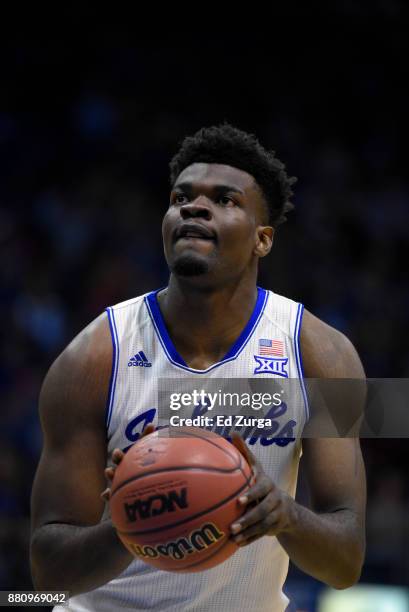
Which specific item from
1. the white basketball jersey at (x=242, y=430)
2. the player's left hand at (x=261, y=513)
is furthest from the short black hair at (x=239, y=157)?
the player's left hand at (x=261, y=513)

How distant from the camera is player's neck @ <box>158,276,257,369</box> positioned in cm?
420

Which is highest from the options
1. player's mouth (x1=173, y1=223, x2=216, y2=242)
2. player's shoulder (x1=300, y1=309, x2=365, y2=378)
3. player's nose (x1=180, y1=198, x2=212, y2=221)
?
player's nose (x1=180, y1=198, x2=212, y2=221)

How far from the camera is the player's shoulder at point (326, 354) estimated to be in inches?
166

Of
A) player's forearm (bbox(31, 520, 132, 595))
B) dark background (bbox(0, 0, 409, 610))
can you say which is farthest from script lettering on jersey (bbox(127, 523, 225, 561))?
dark background (bbox(0, 0, 409, 610))

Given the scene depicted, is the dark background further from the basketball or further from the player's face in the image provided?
the basketball

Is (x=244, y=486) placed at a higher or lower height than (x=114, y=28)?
lower

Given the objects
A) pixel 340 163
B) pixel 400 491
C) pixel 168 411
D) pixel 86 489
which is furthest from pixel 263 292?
pixel 340 163

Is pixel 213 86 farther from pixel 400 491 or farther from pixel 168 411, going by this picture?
pixel 168 411

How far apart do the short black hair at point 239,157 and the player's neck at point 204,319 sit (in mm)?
471

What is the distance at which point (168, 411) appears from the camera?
406 cm

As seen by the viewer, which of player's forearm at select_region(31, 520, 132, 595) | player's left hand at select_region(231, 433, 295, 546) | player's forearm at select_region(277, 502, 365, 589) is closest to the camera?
player's left hand at select_region(231, 433, 295, 546)

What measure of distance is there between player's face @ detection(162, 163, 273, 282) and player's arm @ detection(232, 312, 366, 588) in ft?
1.56

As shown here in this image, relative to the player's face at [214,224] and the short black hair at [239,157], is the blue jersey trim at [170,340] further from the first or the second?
the short black hair at [239,157]

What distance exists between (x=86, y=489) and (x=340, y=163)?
28.6 feet
